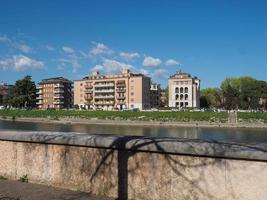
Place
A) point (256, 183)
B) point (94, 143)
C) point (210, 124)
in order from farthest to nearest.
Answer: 1. point (210, 124)
2. point (94, 143)
3. point (256, 183)

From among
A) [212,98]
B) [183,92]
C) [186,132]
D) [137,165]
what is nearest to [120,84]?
[183,92]

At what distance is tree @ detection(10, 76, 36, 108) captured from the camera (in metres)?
133

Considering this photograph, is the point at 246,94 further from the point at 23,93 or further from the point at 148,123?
the point at 23,93

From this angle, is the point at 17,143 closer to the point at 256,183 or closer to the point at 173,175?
the point at 173,175

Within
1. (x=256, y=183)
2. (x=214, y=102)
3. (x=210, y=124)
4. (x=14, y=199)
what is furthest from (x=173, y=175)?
(x=214, y=102)

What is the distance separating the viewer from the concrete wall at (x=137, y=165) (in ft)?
16.7

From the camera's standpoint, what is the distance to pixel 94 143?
6406 mm

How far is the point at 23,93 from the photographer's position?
13625 cm

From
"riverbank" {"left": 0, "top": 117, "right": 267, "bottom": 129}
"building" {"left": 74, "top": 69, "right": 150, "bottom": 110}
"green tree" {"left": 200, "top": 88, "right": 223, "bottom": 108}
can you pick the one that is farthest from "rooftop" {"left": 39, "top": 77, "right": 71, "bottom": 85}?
"riverbank" {"left": 0, "top": 117, "right": 267, "bottom": 129}

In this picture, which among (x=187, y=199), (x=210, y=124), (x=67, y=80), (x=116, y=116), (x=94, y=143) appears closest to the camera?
(x=187, y=199)

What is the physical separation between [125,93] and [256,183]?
14118 centimetres

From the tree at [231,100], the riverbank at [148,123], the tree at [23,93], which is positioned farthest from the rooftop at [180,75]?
the riverbank at [148,123]

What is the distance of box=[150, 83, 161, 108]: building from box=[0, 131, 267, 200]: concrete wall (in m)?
152

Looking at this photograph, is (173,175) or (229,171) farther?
(173,175)
